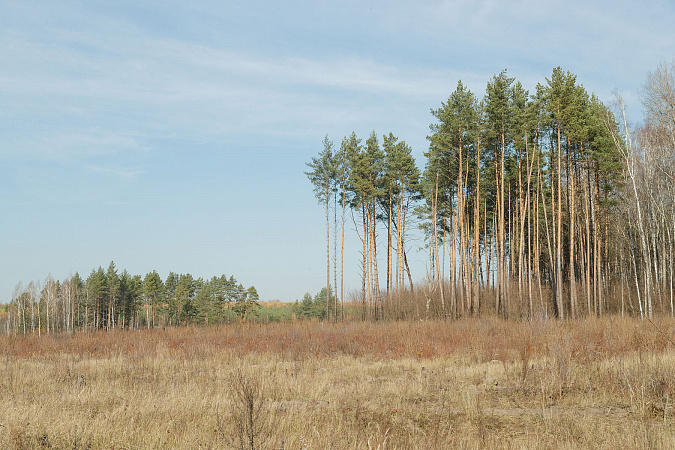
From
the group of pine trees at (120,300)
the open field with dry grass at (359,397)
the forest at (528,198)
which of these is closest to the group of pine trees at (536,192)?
the forest at (528,198)

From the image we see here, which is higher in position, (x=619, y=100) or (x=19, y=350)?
(x=619, y=100)

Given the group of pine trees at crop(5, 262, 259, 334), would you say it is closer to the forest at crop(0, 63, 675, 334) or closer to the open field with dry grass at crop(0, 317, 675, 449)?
the forest at crop(0, 63, 675, 334)

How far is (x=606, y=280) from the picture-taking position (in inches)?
1096

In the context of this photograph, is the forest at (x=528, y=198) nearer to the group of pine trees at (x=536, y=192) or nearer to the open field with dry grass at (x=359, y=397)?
the group of pine trees at (x=536, y=192)

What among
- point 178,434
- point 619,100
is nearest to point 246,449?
Answer: point 178,434

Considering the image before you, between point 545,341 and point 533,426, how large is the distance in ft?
21.0

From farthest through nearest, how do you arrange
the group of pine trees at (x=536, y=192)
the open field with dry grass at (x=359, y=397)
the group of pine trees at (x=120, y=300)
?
the group of pine trees at (x=120, y=300), the group of pine trees at (x=536, y=192), the open field with dry grass at (x=359, y=397)

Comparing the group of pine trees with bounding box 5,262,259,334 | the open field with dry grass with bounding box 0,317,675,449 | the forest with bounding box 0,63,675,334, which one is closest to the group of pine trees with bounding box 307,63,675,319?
the forest with bounding box 0,63,675,334

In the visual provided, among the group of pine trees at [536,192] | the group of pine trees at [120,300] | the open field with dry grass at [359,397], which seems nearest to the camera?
the open field with dry grass at [359,397]

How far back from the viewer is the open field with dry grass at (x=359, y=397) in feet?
15.9

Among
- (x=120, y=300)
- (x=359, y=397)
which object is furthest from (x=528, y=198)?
(x=120, y=300)

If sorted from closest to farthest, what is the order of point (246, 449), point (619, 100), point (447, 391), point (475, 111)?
point (246, 449) < point (447, 391) < point (619, 100) < point (475, 111)

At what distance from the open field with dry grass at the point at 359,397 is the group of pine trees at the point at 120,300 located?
54315 mm

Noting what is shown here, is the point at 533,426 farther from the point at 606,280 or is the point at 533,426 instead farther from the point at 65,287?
the point at 65,287
